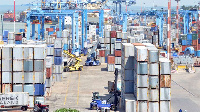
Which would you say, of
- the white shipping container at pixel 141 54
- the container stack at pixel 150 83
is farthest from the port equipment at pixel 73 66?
the white shipping container at pixel 141 54

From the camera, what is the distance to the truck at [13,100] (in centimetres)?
4766

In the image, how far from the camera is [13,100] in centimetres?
4788

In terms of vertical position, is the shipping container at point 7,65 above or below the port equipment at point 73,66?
above

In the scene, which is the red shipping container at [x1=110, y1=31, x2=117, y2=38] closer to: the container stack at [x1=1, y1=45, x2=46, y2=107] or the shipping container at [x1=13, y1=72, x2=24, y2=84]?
the container stack at [x1=1, y1=45, x2=46, y2=107]

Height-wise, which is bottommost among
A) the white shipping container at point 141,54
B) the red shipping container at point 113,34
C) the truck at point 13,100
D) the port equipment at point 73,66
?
the truck at point 13,100

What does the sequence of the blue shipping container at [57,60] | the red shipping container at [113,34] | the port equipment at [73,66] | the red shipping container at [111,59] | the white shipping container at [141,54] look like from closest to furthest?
the white shipping container at [141,54] < the blue shipping container at [57,60] < the red shipping container at [111,59] < the port equipment at [73,66] < the red shipping container at [113,34]

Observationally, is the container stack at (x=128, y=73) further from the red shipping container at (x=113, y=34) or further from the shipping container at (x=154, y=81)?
the red shipping container at (x=113, y=34)

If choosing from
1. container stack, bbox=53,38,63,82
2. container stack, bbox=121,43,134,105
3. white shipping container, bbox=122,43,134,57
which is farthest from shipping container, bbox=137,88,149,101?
container stack, bbox=53,38,63,82

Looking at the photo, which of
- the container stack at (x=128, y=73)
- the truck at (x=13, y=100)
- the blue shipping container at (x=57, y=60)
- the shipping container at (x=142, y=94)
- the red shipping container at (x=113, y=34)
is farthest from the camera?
the red shipping container at (x=113, y=34)

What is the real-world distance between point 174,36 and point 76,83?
7258cm

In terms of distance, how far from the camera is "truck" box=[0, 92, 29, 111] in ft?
156

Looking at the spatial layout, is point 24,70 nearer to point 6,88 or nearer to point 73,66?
point 6,88

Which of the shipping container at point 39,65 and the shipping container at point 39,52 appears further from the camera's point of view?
the shipping container at point 39,65

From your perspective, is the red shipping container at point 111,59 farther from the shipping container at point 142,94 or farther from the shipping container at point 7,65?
the shipping container at point 142,94
